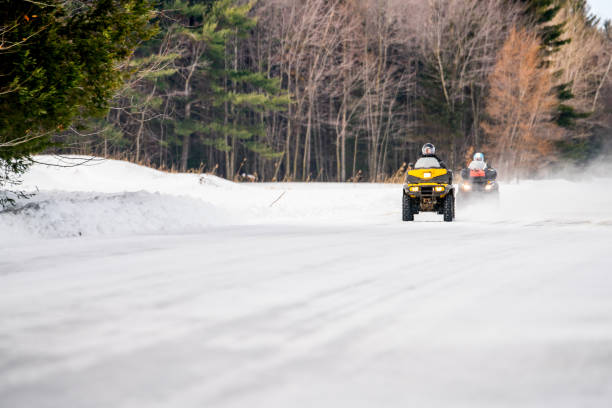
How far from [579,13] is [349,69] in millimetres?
25939

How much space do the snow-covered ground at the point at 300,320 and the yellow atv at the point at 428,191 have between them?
3516mm

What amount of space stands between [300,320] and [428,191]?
966 centimetres

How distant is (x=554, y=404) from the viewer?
2.79 metres

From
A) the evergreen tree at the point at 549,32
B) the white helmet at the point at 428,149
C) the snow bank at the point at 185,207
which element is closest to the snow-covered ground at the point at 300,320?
the snow bank at the point at 185,207

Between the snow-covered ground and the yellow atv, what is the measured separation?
3.52 meters

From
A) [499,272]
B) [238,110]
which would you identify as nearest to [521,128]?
[238,110]

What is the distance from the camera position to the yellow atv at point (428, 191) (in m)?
13.4

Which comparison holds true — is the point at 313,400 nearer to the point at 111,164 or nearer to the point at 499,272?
the point at 499,272

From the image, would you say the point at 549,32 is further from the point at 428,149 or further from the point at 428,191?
the point at 428,191

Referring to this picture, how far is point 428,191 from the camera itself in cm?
1341

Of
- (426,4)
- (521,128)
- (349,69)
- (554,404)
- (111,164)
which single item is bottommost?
(554,404)

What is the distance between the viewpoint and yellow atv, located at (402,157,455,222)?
44.0 feet

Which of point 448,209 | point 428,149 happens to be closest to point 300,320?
point 448,209

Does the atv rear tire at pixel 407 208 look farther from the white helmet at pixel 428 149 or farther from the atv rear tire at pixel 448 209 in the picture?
the white helmet at pixel 428 149
